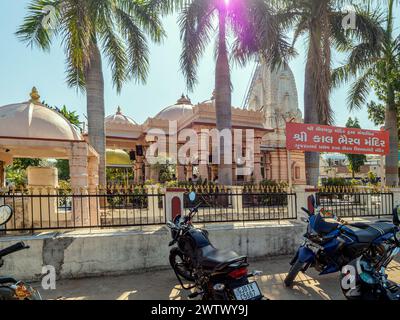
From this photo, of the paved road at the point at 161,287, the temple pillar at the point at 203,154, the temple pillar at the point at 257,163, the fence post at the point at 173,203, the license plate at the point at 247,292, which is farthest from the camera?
the temple pillar at the point at 257,163

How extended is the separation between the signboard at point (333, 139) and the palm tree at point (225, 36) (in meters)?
3.26

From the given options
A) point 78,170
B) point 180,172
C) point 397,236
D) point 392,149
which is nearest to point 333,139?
point 397,236

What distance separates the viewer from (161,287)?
4312 millimetres

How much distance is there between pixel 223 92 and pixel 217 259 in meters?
8.10

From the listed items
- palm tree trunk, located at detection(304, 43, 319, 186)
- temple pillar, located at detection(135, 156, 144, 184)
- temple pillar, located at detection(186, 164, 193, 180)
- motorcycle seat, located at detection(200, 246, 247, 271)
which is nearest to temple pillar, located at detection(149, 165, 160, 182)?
temple pillar, located at detection(135, 156, 144, 184)

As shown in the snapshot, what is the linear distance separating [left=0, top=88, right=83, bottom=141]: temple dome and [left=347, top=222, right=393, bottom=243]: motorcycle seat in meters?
6.72

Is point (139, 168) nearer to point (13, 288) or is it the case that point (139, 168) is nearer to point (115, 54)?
point (115, 54)

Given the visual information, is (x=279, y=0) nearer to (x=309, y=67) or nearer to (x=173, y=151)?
(x=309, y=67)

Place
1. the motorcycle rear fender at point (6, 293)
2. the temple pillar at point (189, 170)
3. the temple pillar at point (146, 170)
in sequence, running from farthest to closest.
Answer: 1. the temple pillar at point (146, 170)
2. the temple pillar at point (189, 170)
3. the motorcycle rear fender at point (6, 293)

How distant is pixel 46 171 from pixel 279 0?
32.9 ft

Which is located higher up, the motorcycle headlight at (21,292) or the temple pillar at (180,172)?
the temple pillar at (180,172)

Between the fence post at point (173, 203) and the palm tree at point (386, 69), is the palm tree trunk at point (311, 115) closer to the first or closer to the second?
the palm tree at point (386, 69)

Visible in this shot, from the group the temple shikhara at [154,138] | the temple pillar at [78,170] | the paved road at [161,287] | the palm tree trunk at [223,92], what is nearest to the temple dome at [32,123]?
the temple shikhara at [154,138]

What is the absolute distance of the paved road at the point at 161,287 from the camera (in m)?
3.96
